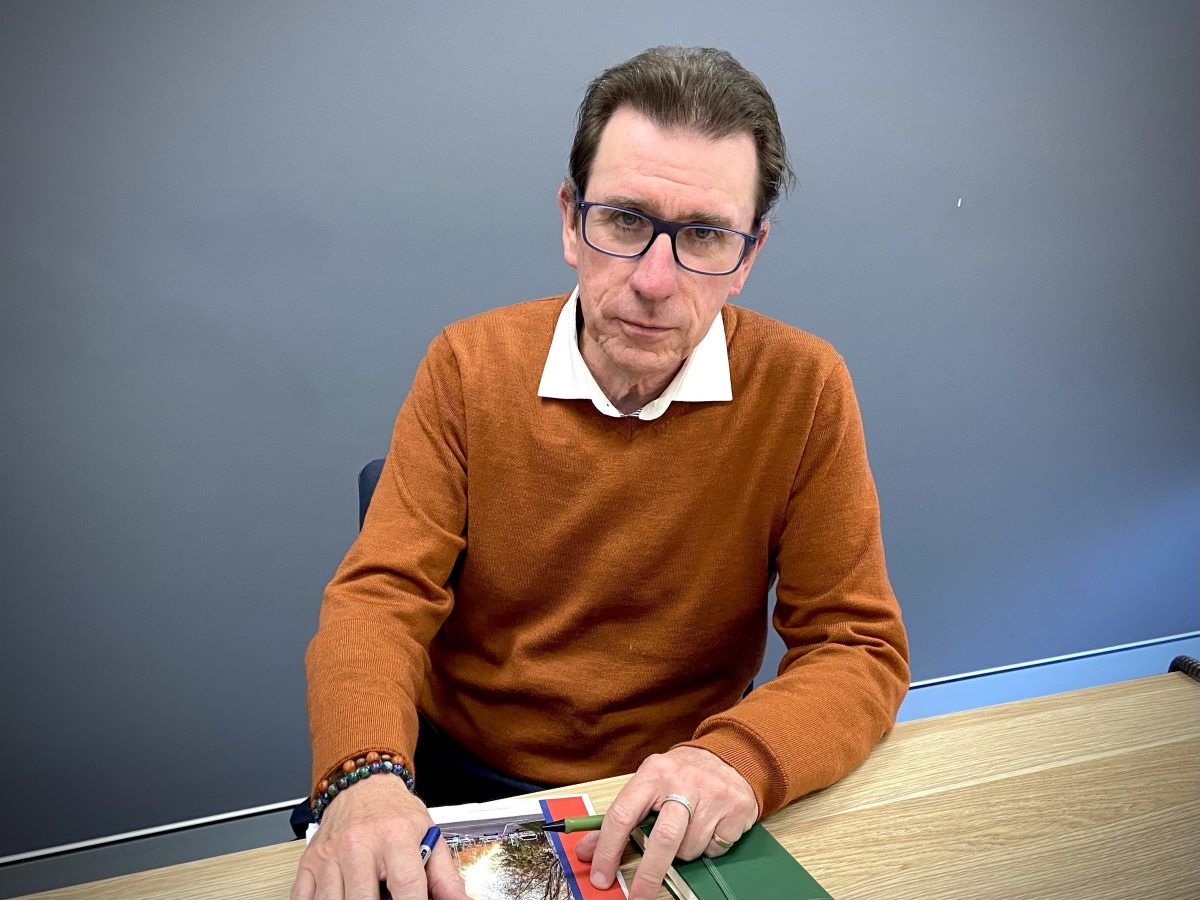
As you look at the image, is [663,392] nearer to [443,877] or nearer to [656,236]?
[656,236]

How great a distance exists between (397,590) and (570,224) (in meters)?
0.55

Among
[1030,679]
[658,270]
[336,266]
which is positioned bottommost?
[1030,679]

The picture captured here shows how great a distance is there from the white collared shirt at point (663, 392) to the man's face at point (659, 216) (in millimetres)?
55

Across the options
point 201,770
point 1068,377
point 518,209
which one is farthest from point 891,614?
point 1068,377

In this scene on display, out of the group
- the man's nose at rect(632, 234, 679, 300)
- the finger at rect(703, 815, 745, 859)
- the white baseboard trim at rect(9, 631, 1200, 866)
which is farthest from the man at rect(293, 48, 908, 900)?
the white baseboard trim at rect(9, 631, 1200, 866)

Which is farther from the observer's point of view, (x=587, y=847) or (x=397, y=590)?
(x=397, y=590)

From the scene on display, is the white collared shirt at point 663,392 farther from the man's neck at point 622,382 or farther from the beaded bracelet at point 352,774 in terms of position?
the beaded bracelet at point 352,774

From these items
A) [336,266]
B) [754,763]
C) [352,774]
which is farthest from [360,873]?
[336,266]

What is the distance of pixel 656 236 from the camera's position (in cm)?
114

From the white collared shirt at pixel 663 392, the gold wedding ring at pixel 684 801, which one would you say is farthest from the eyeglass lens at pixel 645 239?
the gold wedding ring at pixel 684 801

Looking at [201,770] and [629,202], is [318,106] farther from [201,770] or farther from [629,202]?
[201,770]

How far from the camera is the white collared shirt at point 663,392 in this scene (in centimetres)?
130

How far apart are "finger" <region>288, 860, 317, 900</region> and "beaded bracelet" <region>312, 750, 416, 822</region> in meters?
0.10

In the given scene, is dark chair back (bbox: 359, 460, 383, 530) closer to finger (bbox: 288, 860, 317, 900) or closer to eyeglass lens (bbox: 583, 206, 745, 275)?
eyeglass lens (bbox: 583, 206, 745, 275)
